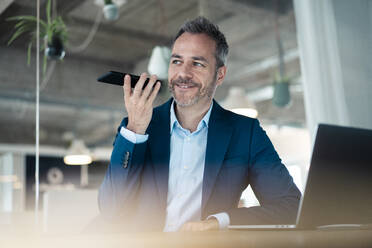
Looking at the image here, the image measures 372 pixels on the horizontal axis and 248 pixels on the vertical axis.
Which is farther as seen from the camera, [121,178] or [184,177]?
[184,177]

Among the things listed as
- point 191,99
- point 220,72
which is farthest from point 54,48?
point 191,99

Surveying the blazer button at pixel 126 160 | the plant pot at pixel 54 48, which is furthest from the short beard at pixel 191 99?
the plant pot at pixel 54 48

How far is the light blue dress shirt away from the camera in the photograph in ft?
6.11

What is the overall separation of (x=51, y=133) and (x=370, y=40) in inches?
459

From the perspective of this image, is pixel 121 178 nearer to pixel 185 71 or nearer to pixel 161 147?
pixel 161 147

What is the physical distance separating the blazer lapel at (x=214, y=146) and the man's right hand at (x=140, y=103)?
0.37 metres

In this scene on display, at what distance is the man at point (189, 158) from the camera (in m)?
1.63

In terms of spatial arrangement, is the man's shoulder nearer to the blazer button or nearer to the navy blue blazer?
the navy blue blazer

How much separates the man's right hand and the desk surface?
2.66 feet

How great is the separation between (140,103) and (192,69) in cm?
55

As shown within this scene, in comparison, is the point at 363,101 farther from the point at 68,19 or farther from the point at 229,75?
the point at 229,75

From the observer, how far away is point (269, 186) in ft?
6.07

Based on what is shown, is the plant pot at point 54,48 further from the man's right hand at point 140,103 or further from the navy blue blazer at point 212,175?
the man's right hand at point 140,103

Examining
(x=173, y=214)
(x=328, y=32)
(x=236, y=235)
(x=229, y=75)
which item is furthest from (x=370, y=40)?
(x=229, y=75)
